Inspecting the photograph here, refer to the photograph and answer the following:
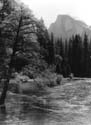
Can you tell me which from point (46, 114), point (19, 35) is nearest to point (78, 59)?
point (19, 35)

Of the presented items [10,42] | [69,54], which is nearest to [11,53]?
[10,42]

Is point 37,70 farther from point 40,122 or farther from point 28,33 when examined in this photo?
point 40,122

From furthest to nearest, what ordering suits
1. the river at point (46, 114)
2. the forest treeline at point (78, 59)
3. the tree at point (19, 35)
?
the forest treeline at point (78, 59) < the tree at point (19, 35) < the river at point (46, 114)

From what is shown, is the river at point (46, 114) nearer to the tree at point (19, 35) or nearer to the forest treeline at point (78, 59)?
the tree at point (19, 35)

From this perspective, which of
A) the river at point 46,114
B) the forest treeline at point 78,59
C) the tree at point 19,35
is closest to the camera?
the river at point 46,114

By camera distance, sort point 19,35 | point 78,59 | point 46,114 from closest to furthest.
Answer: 1. point 46,114
2. point 19,35
3. point 78,59

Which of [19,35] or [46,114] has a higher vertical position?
[19,35]

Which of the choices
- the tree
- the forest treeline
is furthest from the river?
the forest treeline

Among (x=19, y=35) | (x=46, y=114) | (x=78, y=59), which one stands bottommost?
(x=78, y=59)

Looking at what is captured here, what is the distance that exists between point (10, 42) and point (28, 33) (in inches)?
65.5

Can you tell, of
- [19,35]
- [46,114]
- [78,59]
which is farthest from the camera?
[78,59]

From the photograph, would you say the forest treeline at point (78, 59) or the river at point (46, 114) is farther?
the forest treeline at point (78, 59)

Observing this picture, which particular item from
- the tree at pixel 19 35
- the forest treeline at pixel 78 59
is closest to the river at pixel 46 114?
the tree at pixel 19 35

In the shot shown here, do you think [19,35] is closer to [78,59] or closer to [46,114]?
[46,114]
